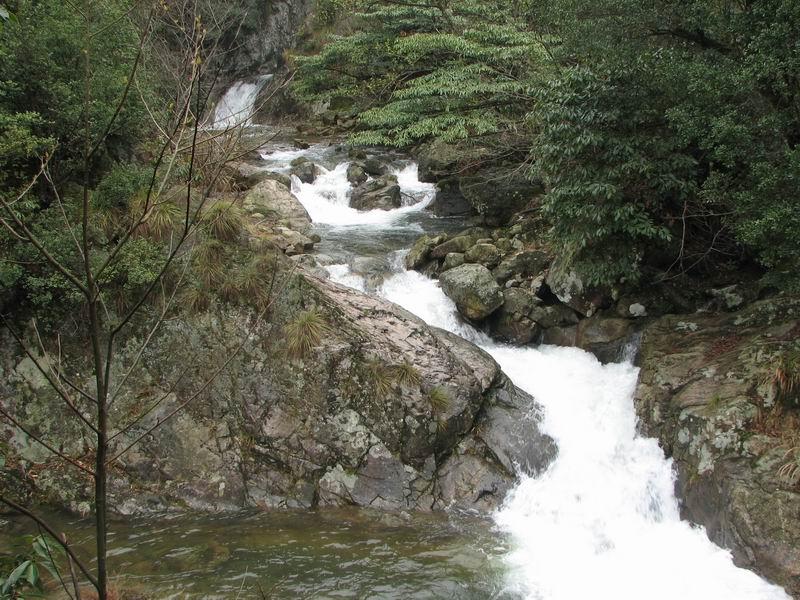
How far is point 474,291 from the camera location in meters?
9.95

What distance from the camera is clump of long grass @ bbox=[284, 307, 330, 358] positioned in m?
7.92

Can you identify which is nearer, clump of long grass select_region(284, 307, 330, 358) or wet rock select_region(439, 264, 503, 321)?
clump of long grass select_region(284, 307, 330, 358)

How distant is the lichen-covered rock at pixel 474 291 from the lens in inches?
390

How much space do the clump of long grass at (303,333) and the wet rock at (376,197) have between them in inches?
278

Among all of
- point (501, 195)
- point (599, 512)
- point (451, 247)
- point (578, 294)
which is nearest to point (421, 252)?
point (451, 247)

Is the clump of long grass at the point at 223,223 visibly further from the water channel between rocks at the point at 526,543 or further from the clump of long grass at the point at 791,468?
the clump of long grass at the point at 791,468

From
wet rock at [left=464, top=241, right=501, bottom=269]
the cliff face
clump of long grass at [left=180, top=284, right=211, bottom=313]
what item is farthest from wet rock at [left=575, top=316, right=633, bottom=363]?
the cliff face

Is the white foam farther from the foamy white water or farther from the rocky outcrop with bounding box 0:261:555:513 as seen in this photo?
the foamy white water

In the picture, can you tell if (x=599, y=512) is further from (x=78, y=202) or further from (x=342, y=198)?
(x=342, y=198)

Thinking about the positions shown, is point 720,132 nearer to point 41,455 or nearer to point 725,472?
point 725,472

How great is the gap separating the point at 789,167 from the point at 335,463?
621 centimetres

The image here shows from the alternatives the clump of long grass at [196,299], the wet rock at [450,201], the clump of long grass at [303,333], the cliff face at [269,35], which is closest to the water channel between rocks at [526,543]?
the clump of long grass at [303,333]

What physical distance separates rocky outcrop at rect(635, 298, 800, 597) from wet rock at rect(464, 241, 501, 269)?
10.6 feet

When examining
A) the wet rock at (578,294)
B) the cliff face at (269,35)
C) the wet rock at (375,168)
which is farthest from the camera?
the cliff face at (269,35)
